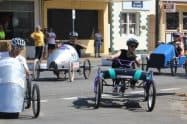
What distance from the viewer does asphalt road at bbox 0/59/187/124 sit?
12.4 metres

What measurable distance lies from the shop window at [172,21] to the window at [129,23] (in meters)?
3.80

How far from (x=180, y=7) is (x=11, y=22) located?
15.6m

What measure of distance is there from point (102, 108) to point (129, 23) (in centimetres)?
3244

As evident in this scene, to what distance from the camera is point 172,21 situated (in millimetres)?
49938

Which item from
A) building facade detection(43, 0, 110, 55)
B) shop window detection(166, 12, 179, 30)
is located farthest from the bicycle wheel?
shop window detection(166, 12, 179, 30)

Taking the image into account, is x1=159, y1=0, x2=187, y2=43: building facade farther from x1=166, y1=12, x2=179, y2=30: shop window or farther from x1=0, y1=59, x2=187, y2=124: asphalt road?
x1=0, y1=59, x2=187, y2=124: asphalt road

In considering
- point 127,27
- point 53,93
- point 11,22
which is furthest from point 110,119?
point 127,27

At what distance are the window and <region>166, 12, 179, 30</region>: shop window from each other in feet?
12.5

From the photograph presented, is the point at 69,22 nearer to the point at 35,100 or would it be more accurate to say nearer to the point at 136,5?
the point at 136,5

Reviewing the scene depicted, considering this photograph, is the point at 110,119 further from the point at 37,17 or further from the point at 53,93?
the point at 37,17

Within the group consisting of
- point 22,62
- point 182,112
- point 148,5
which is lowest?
point 182,112

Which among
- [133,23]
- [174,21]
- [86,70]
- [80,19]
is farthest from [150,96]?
[174,21]

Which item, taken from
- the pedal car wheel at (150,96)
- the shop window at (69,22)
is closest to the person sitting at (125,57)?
the pedal car wheel at (150,96)

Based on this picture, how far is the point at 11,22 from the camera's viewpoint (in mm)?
39750
